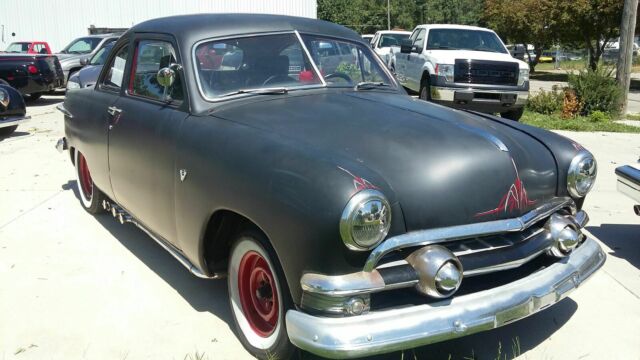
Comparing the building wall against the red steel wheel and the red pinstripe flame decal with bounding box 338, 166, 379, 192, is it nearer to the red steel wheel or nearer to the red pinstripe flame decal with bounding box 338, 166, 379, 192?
the red steel wheel

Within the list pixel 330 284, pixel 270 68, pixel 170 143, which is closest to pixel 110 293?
pixel 170 143

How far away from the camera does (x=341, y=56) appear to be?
13.7 ft

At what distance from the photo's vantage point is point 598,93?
38.4ft

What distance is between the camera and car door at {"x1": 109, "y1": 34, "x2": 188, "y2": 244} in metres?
3.50

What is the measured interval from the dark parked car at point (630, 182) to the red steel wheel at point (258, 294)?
297 centimetres

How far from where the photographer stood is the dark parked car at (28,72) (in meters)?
12.8

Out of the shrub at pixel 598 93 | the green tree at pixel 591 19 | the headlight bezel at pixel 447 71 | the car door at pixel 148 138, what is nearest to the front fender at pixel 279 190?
the car door at pixel 148 138

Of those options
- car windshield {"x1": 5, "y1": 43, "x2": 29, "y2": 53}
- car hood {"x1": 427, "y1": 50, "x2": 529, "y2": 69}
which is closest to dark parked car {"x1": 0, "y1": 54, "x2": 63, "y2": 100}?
car windshield {"x1": 5, "y1": 43, "x2": 29, "y2": 53}

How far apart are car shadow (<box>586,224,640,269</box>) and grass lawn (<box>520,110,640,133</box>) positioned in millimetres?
5372

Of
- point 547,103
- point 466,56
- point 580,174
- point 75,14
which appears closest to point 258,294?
point 580,174

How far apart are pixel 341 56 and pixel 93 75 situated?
8372mm

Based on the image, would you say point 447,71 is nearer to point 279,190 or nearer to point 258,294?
point 258,294

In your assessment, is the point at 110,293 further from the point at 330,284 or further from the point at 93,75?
the point at 93,75

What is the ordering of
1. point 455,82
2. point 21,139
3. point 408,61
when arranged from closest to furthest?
1. point 21,139
2. point 455,82
3. point 408,61
